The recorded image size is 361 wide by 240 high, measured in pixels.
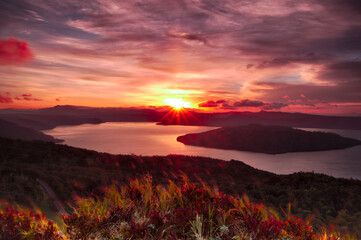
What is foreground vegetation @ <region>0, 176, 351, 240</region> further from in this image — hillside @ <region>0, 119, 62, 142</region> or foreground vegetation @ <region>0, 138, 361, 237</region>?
hillside @ <region>0, 119, 62, 142</region>

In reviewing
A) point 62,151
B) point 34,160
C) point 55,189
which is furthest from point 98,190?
point 62,151

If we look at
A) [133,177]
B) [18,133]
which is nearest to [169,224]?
[133,177]

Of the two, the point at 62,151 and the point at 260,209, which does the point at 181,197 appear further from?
the point at 62,151

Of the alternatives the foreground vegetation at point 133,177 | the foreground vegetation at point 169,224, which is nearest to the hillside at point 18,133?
the foreground vegetation at point 133,177

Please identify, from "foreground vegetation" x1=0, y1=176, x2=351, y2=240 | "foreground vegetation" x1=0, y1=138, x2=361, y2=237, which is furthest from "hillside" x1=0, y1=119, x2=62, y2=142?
"foreground vegetation" x1=0, y1=176, x2=351, y2=240

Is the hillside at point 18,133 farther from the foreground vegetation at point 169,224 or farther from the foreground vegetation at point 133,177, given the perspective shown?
the foreground vegetation at point 169,224

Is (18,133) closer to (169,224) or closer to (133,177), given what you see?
(133,177)
